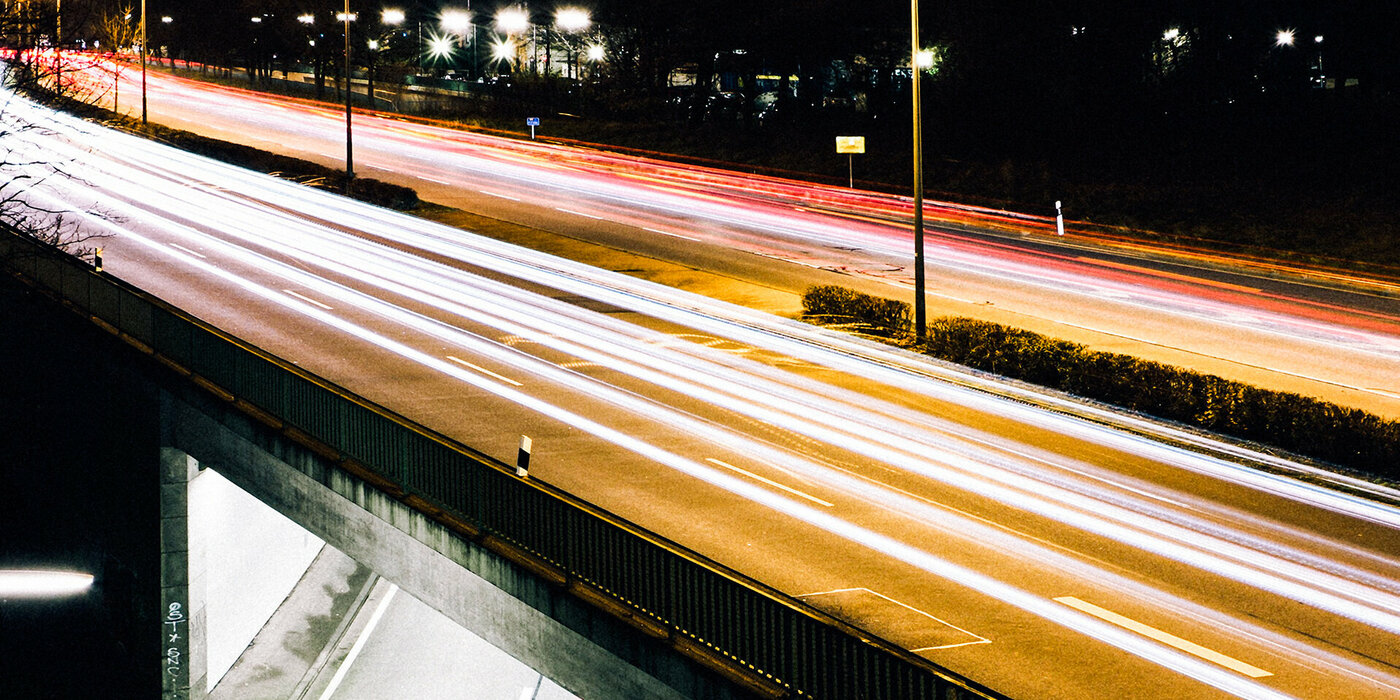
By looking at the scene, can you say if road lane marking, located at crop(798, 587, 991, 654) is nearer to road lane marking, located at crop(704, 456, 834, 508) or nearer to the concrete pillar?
road lane marking, located at crop(704, 456, 834, 508)

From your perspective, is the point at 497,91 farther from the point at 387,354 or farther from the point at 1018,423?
the point at 1018,423

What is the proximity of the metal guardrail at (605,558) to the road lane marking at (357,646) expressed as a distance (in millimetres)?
6293

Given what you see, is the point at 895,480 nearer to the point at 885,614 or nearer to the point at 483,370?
the point at 885,614

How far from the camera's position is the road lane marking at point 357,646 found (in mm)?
20672

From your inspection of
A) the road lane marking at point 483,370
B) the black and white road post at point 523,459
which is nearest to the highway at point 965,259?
the road lane marking at point 483,370

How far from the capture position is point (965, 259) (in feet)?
105

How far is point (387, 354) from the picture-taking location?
21.2 metres

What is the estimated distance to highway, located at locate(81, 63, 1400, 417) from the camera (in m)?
22.3

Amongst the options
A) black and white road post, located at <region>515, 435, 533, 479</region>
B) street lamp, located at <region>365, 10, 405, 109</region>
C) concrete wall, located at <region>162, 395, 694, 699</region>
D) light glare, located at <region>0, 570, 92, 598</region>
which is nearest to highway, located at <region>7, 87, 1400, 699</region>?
black and white road post, located at <region>515, 435, 533, 479</region>

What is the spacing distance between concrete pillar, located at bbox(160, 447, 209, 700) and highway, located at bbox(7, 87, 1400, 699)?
2.82 metres

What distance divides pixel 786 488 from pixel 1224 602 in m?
4.95

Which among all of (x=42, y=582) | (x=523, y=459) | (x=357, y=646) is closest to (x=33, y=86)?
(x=357, y=646)

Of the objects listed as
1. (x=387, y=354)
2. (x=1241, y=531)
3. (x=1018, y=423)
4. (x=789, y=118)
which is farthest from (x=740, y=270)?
(x=789, y=118)

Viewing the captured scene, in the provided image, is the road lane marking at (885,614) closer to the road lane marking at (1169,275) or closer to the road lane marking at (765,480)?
the road lane marking at (765,480)
